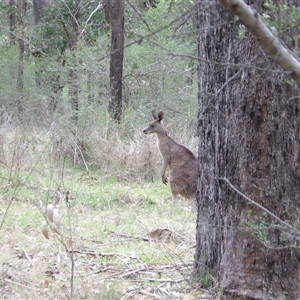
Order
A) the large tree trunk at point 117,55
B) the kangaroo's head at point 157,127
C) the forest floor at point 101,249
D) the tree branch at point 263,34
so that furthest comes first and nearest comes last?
1. the large tree trunk at point 117,55
2. the kangaroo's head at point 157,127
3. the forest floor at point 101,249
4. the tree branch at point 263,34

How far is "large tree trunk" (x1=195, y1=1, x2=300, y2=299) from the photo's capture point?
13.9 feet

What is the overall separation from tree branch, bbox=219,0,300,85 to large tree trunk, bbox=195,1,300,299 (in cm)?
174

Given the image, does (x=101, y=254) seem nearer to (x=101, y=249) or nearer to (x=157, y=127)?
(x=101, y=249)

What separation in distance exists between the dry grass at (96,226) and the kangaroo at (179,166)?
220 millimetres

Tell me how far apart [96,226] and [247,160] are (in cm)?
315

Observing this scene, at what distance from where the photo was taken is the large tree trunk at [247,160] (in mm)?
4223

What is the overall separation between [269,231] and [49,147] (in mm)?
7030

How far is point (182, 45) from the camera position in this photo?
1439 cm

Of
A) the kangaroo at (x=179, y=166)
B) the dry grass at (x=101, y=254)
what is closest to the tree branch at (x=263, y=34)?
the dry grass at (x=101, y=254)

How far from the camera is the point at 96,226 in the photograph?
7.14 metres

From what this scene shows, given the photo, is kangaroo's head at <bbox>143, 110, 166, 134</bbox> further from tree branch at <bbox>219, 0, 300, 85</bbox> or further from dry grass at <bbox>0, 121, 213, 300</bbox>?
tree branch at <bbox>219, 0, 300, 85</bbox>

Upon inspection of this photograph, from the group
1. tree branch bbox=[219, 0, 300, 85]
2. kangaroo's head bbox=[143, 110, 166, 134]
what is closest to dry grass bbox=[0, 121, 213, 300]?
kangaroo's head bbox=[143, 110, 166, 134]

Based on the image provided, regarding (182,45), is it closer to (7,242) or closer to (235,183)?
(7,242)

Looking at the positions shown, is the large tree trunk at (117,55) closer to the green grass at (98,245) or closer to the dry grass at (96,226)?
the dry grass at (96,226)
